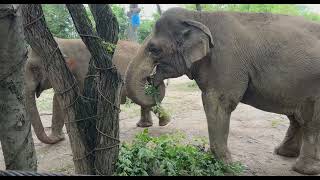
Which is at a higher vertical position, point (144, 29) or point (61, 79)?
point (61, 79)

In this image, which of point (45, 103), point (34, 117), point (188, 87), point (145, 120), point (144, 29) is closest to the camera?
point (34, 117)

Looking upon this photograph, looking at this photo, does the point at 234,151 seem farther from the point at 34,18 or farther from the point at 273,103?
the point at 34,18

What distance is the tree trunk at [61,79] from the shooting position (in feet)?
12.9

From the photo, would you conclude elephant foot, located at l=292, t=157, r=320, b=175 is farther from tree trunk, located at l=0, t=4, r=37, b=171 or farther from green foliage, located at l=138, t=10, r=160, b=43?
green foliage, located at l=138, t=10, r=160, b=43

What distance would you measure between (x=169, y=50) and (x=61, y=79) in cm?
123

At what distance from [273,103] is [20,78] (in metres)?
2.71

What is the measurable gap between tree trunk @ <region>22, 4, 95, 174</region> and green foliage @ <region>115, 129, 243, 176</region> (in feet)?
1.22

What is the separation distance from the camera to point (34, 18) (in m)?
3.91

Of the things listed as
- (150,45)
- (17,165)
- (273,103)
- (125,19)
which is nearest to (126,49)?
(150,45)

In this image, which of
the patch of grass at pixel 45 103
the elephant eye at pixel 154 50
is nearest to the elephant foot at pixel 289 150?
the elephant eye at pixel 154 50

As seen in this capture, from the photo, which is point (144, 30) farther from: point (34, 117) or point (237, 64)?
point (237, 64)

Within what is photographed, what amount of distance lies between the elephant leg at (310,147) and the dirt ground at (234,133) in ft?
0.53

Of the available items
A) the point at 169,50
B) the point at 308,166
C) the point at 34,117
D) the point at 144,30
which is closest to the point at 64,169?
the point at 34,117

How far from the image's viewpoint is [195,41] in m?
4.57
